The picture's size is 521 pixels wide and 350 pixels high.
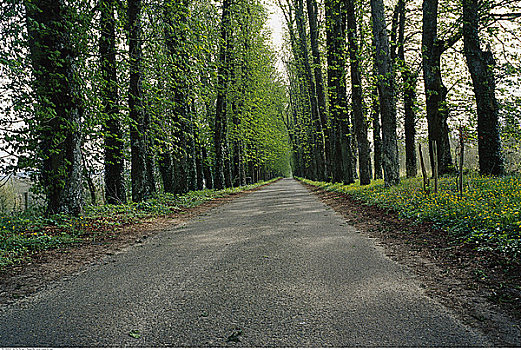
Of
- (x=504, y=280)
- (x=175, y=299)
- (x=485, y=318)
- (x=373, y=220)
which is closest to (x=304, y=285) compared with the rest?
(x=175, y=299)

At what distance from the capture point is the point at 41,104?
7.53 metres

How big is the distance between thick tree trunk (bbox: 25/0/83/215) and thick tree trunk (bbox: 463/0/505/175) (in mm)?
11886

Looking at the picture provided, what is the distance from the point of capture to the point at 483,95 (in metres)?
11.0

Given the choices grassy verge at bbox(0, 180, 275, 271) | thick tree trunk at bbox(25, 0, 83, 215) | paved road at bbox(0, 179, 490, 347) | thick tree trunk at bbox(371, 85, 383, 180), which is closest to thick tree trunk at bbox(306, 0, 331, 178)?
thick tree trunk at bbox(371, 85, 383, 180)

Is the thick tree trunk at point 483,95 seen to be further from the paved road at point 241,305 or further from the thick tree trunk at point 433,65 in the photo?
the paved road at point 241,305

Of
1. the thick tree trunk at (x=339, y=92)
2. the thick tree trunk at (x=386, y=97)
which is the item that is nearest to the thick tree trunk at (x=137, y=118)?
the thick tree trunk at (x=386, y=97)

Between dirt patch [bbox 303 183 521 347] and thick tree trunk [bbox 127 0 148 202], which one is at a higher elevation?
thick tree trunk [bbox 127 0 148 202]

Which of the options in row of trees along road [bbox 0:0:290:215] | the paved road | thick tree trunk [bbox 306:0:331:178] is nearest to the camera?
the paved road

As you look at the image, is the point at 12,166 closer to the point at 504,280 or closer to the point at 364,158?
the point at 504,280

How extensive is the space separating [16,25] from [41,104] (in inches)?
71.2

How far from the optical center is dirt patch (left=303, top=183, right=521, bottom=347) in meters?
2.84

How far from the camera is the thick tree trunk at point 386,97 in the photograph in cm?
1338

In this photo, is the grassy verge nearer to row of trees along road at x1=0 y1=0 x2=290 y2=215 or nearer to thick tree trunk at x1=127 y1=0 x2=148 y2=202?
row of trees along road at x1=0 y1=0 x2=290 y2=215

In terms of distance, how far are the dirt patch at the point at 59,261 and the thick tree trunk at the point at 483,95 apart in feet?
34.6
